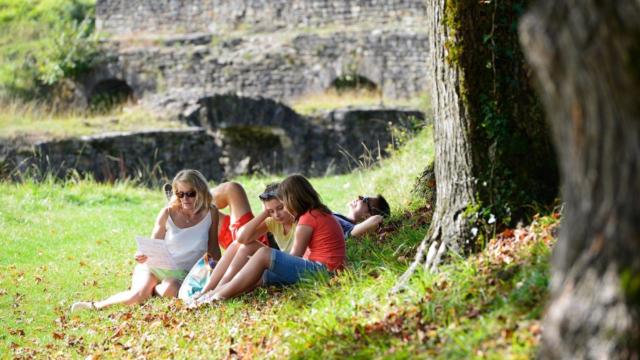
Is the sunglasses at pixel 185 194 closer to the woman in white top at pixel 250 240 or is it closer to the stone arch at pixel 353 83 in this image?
the woman in white top at pixel 250 240

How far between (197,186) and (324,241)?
153 cm

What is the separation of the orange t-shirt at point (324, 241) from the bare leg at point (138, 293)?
1580mm

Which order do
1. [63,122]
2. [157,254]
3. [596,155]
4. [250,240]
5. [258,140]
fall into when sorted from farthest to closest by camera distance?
[258,140] → [63,122] → [157,254] → [250,240] → [596,155]

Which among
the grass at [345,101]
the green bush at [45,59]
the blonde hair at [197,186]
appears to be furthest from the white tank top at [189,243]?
the green bush at [45,59]

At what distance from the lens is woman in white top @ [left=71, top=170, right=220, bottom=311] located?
27.5 ft

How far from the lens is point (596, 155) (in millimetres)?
3402

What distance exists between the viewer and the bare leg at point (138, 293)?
8.33m

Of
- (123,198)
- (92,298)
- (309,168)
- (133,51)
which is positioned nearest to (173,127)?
(309,168)

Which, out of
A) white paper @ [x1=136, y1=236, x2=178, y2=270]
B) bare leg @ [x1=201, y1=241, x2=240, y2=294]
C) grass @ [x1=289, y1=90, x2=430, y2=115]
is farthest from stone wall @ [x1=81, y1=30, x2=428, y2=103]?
bare leg @ [x1=201, y1=241, x2=240, y2=294]

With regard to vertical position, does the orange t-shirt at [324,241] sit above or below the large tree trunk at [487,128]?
below

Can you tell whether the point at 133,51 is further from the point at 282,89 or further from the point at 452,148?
the point at 452,148

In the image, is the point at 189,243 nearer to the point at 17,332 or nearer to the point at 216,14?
the point at 17,332

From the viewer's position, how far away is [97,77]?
28.8 meters

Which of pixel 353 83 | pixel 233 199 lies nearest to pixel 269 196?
pixel 233 199
